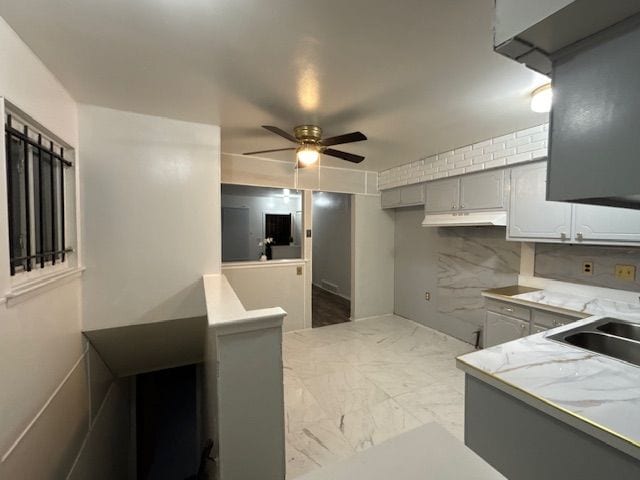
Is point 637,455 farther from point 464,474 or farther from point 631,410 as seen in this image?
point 464,474

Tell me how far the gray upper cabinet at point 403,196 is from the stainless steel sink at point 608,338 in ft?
7.90

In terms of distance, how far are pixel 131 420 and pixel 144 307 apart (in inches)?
88.4

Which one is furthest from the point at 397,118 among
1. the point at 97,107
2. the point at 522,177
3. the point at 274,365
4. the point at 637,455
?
the point at 97,107

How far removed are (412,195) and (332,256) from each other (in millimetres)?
2765

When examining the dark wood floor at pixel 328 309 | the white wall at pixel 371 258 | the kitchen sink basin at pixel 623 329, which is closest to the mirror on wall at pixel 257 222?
the dark wood floor at pixel 328 309

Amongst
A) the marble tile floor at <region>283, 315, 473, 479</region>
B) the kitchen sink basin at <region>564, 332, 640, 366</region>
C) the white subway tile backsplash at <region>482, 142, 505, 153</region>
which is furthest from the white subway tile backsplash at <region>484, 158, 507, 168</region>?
the marble tile floor at <region>283, 315, 473, 479</region>

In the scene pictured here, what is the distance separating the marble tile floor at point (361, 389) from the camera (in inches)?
78.3

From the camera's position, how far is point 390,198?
4.38 m

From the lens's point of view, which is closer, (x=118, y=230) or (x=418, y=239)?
(x=118, y=230)

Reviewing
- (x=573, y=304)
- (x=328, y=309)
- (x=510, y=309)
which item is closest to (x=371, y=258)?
(x=328, y=309)

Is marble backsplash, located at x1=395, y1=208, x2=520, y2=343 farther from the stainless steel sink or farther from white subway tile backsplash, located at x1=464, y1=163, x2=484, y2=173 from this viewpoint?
the stainless steel sink

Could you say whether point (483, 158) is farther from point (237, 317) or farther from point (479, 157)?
point (237, 317)

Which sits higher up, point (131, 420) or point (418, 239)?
point (418, 239)

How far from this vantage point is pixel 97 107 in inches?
86.6
